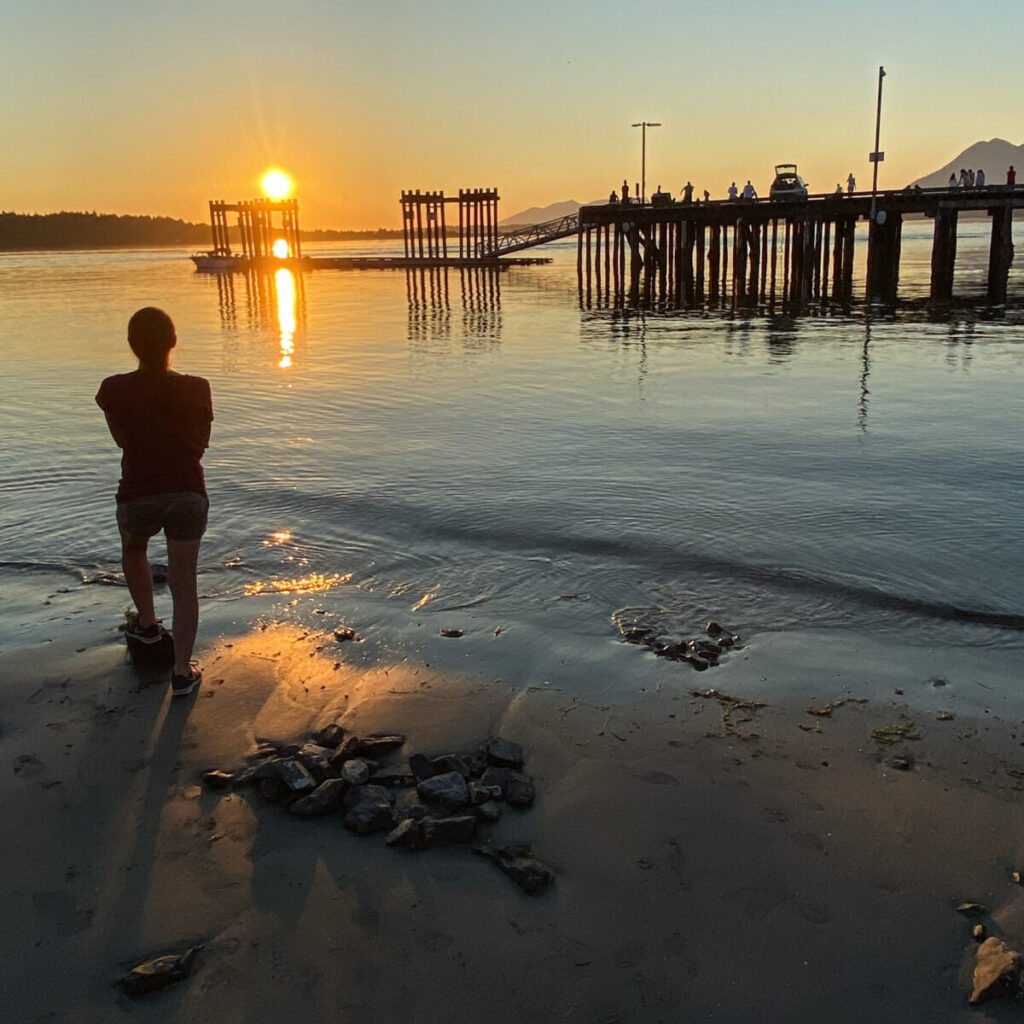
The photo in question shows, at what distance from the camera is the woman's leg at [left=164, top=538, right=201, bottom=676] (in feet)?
16.1

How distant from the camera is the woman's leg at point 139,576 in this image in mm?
5082

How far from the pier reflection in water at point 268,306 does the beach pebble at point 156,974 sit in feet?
59.8

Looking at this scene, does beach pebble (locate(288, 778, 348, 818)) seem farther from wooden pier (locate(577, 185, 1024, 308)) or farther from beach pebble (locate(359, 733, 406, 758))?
wooden pier (locate(577, 185, 1024, 308))

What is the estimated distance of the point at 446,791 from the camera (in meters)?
3.82

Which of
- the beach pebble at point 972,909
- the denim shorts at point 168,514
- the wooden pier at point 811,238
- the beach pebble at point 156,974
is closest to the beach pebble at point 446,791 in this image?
the beach pebble at point 156,974

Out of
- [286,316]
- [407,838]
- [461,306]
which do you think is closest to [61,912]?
[407,838]

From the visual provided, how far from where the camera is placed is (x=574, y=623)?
6.05 meters

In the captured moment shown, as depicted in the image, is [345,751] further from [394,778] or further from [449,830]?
[449,830]

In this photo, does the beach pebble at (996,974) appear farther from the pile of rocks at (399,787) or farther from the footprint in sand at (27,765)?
the footprint in sand at (27,765)

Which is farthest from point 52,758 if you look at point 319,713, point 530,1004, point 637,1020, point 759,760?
point 759,760

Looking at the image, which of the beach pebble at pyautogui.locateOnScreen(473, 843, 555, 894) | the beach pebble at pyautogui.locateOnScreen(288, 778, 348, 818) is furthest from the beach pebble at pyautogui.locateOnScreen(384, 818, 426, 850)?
the beach pebble at pyautogui.locateOnScreen(288, 778, 348, 818)

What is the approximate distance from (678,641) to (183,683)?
290 centimetres

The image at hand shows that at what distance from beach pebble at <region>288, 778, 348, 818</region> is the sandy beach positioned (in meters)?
0.06

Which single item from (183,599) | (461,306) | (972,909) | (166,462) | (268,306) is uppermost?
(268,306)
